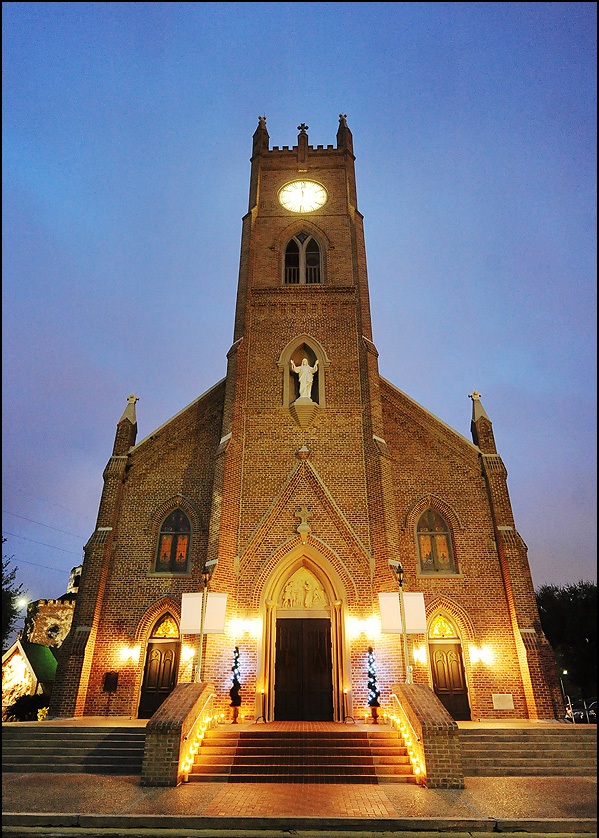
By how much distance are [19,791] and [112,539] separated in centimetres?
908

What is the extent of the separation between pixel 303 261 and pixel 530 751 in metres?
17.8

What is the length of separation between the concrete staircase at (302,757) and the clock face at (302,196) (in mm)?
19823

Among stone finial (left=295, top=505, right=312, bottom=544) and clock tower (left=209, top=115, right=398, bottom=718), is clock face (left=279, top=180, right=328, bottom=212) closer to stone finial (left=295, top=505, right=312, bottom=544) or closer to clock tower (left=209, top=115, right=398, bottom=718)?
clock tower (left=209, top=115, right=398, bottom=718)

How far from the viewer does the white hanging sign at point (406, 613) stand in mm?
13523

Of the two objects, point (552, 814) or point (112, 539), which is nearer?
point (552, 814)

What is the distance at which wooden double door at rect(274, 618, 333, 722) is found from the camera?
49.0 ft

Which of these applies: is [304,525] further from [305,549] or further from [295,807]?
[295,807]

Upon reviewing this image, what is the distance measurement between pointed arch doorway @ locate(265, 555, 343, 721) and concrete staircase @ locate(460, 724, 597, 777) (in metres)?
4.15

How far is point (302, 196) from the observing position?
24094 millimetres

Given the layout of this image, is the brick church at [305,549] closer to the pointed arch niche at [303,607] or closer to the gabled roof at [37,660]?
the pointed arch niche at [303,607]

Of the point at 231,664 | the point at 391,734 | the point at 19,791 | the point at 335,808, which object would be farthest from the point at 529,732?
the point at 19,791

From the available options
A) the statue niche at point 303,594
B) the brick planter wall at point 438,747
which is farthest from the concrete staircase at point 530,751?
the statue niche at point 303,594

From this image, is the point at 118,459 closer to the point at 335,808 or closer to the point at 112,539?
the point at 112,539

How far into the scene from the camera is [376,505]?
1636cm
